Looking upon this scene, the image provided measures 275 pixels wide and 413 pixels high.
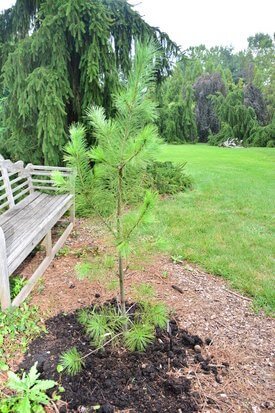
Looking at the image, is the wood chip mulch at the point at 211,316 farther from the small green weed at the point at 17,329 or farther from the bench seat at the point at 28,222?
the bench seat at the point at 28,222

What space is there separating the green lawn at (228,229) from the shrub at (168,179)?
0.25m

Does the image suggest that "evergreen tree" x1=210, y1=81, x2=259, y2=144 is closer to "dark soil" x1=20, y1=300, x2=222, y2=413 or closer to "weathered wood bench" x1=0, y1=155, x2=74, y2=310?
"weathered wood bench" x1=0, y1=155, x2=74, y2=310

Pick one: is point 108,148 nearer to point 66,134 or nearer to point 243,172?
point 66,134

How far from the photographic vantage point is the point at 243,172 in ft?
30.3

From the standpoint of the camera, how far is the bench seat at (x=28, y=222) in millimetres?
2635

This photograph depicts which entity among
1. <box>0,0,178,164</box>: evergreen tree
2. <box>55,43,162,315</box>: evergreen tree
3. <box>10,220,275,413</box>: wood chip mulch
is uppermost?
<box>0,0,178,164</box>: evergreen tree

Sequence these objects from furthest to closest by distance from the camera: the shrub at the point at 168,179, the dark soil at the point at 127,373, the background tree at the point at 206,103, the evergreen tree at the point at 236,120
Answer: the background tree at the point at 206,103, the evergreen tree at the point at 236,120, the shrub at the point at 168,179, the dark soil at the point at 127,373

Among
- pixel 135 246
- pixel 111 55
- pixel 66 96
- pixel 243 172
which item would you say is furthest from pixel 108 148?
pixel 243 172

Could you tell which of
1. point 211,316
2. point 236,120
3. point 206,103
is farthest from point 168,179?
point 206,103

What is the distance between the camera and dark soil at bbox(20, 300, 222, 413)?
169cm

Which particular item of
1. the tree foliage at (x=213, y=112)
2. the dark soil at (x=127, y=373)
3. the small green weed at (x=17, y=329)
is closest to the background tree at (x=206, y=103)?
the tree foliage at (x=213, y=112)

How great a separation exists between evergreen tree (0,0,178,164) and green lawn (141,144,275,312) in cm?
213

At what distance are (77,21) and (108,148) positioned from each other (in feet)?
11.6

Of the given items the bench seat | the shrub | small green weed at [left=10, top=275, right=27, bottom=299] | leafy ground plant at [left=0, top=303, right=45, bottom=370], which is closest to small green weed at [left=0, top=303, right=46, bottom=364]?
leafy ground plant at [left=0, top=303, right=45, bottom=370]
